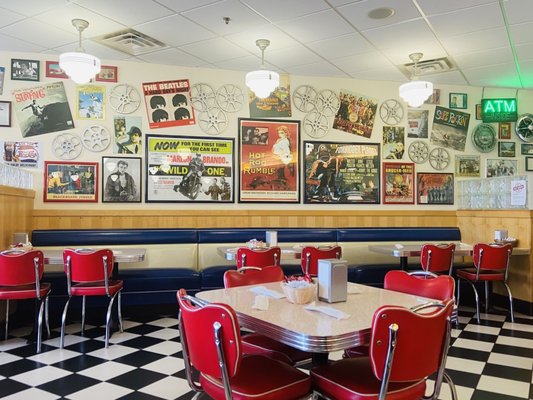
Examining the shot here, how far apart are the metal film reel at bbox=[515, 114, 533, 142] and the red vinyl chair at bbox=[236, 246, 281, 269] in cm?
533

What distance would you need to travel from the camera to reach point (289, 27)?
5117mm

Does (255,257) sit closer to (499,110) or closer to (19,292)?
(19,292)

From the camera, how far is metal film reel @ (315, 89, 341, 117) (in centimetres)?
698

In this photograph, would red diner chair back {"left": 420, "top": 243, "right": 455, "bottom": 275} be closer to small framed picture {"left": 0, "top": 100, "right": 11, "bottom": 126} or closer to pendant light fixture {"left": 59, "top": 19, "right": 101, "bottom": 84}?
pendant light fixture {"left": 59, "top": 19, "right": 101, "bottom": 84}

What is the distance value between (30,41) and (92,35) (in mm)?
885

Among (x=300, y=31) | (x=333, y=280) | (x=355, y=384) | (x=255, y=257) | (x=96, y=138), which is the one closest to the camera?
(x=355, y=384)

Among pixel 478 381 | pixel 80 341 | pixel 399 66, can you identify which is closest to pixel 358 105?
pixel 399 66

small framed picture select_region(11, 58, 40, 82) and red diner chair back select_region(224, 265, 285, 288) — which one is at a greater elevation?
small framed picture select_region(11, 58, 40, 82)

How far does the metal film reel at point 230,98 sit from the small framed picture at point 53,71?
2.19m

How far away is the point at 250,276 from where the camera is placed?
3.11 meters

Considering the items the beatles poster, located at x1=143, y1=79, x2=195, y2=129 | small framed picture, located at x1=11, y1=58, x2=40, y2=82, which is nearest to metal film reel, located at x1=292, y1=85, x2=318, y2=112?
the beatles poster, located at x1=143, y1=79, x2=195, y2=129

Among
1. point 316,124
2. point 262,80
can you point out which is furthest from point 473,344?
point 316,124

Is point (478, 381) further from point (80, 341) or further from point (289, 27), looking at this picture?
point (289, 27)

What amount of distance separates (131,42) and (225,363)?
16.1ft
